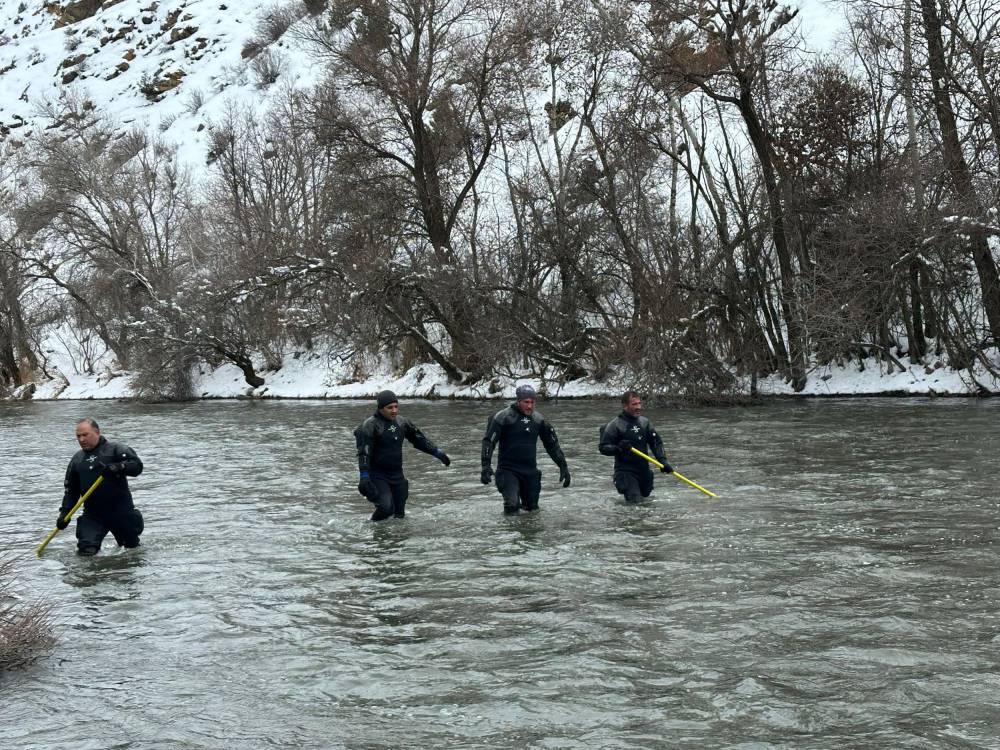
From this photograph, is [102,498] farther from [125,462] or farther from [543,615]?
[543,615]

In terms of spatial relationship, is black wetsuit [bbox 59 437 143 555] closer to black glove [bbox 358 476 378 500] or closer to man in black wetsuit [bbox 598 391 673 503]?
black glove [bbox 358 476 378 500]

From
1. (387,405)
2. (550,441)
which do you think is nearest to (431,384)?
(550,441)

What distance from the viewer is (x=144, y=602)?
9.82 m

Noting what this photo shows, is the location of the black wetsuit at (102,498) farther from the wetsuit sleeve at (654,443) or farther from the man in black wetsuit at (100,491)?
the wetsuit sleeve at (654,443)

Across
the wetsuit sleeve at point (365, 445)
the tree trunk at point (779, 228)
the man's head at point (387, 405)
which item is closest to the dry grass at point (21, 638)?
the wetsuit sleeve at point (365, 445)

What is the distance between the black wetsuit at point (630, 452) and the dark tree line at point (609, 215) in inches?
474

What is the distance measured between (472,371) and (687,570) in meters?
27.2

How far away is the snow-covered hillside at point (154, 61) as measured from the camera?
75.9 metres

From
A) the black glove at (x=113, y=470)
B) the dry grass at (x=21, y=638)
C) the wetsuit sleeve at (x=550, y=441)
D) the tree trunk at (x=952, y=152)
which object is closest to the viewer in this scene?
the dry grass at (x=21, y=638)

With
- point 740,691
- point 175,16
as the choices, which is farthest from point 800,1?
point 175,16

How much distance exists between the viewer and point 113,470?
11.5 m

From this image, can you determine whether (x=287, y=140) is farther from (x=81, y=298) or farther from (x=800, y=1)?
(x=800, y=1)

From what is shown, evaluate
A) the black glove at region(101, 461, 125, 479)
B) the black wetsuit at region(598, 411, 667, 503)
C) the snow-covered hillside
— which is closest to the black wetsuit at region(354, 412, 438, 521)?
the black wetsuit at region(598, 411, 667, 503)

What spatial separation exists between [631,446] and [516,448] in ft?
5.15
